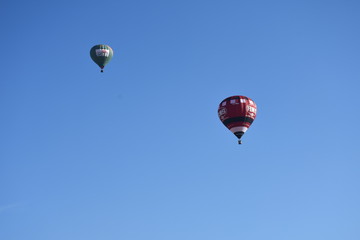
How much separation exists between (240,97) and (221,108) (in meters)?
2.28

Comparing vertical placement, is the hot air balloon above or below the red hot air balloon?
above

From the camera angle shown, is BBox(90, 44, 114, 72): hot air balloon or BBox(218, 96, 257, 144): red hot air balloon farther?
BBox(90, 44, 114, 72): hot air balloon

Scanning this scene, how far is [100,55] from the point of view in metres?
62.8

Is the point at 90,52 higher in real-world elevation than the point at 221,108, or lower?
higher

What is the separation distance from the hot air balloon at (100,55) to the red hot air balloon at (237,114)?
2296 cm

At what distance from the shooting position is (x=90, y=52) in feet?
207

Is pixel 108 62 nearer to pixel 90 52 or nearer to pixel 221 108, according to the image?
pixel 90 52

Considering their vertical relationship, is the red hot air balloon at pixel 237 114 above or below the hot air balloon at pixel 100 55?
below

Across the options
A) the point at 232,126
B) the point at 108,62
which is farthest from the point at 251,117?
the point at 108,62

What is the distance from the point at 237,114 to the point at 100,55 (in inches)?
993

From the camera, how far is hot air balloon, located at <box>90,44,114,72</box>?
6269 cm

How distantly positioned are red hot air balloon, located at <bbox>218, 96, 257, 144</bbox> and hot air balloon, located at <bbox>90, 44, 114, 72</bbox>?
75.3ft

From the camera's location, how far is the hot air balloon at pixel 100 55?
62688 mm

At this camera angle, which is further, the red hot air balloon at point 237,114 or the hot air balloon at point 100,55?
the hot air balloon at point 100,55
